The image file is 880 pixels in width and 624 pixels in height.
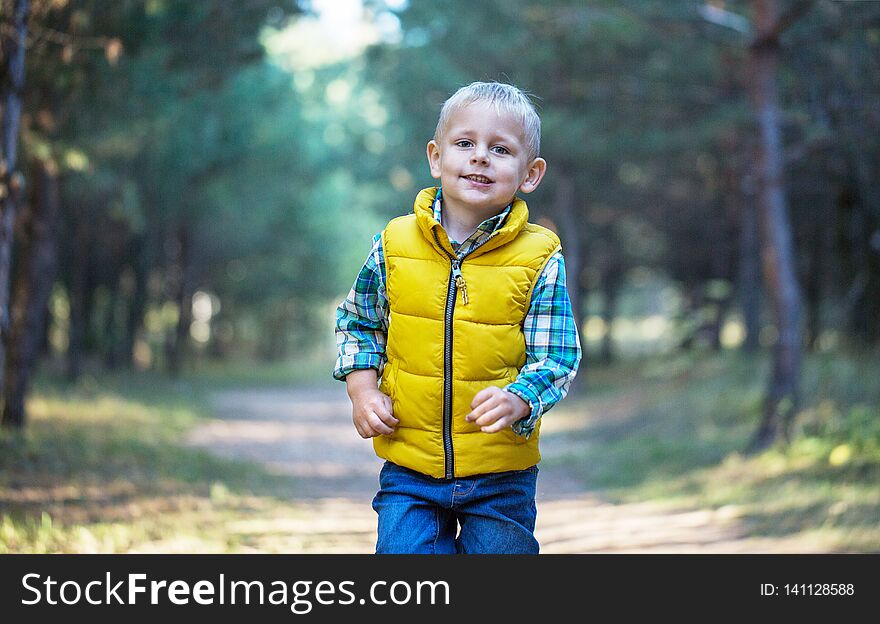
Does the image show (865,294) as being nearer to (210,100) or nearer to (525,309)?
(525,309)

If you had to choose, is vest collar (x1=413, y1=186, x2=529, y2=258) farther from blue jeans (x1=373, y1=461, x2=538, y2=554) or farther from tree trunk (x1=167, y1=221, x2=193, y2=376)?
tree trunk (x1=167, y1=221, x2=193, y2=376)

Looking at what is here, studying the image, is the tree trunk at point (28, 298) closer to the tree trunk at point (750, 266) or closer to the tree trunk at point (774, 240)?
the tree trunk at point (774, 240)

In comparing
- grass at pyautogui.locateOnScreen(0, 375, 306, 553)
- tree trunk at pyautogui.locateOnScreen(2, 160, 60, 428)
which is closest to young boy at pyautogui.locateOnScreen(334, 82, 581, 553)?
grass at pyautogui.locateOnScreen(0, 375, 306, 553)

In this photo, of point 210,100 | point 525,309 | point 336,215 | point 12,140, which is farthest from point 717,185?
point 336,215

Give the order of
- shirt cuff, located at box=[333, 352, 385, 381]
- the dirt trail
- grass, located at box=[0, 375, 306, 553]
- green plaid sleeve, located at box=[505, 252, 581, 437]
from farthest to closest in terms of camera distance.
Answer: the dirt trail, grass, located at box=[0, 375, 306, 553], shirt cuff, located at box=[333, 352, 385, 381], green plaid sleeve, located at box=[505, 252, 581, 437]

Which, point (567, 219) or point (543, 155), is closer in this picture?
point (543, 155)

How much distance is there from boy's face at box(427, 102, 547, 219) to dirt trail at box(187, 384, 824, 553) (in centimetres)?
372

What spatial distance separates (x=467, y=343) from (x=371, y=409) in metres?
0.35

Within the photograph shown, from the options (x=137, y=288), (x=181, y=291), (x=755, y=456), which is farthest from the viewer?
(x=181, y=291)

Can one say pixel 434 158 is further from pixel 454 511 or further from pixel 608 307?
pixel 608 307

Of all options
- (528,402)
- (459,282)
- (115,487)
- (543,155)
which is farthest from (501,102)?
(543,155)

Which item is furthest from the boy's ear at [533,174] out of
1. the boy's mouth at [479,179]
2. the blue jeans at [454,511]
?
the blue jeans at [454,511]

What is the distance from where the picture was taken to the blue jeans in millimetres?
3061

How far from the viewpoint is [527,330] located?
3072 mm
